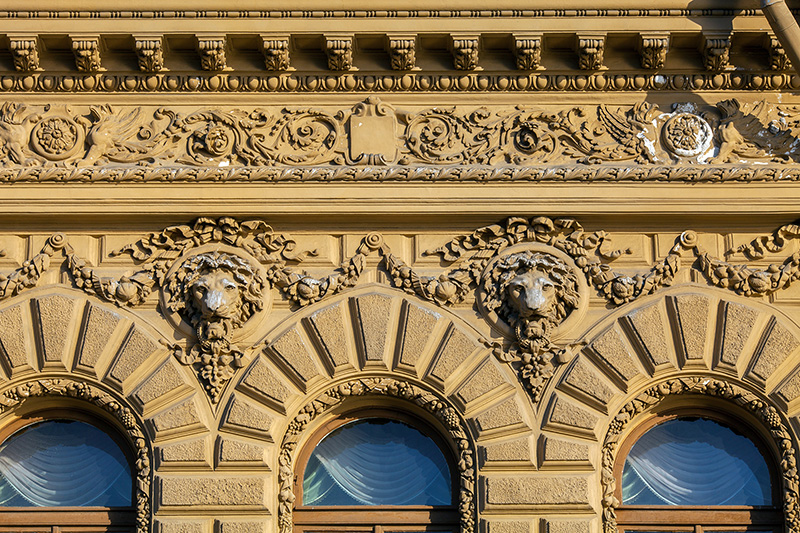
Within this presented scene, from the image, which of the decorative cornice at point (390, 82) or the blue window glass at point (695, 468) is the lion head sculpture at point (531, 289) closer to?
the blue window glass at point (695, 468)

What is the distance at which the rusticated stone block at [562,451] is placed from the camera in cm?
1202

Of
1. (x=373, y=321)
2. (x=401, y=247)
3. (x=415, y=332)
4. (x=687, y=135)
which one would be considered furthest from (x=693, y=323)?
(x=373, y=321)

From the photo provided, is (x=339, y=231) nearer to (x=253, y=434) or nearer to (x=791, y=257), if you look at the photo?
(x=253, y=434)

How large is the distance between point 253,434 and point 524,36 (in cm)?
436

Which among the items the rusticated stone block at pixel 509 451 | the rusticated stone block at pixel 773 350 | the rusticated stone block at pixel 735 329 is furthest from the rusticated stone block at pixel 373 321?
the rusticated stone block at pixel 773 350

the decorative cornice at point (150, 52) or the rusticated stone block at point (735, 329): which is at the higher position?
the decorative cornice at point (150, 52)

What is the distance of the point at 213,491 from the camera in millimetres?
11945

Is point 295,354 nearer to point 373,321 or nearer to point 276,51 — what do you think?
Answer: point 373,321

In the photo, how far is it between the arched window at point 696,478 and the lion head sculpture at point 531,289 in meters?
1.31

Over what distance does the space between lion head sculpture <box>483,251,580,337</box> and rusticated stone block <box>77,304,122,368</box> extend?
3356mm

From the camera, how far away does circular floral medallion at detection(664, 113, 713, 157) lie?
13.0 meters

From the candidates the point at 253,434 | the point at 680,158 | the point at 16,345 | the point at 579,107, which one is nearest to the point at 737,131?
the point at 680,158

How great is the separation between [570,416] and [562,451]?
323 mm

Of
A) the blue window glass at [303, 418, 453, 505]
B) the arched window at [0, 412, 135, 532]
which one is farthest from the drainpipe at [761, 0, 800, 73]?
the arched window at [0, 412, 135, 532]
